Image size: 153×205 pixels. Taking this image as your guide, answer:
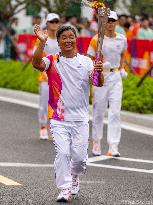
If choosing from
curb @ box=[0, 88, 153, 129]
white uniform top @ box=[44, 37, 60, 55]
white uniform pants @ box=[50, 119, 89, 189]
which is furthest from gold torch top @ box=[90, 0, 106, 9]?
curb @ box=[0, 88, 153, 129]

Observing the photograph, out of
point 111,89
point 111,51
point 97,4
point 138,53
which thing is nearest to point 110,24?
point 111,51

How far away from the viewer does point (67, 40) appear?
9078 mm


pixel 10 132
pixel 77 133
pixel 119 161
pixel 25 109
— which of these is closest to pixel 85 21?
pixel 25 109

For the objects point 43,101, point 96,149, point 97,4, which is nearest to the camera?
point 97,4

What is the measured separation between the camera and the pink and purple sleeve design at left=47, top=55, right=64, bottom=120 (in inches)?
364

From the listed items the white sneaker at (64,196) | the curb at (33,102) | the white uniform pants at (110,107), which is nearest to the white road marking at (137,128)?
the curb at (33,102)

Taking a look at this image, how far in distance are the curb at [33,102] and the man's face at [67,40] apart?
717 cm

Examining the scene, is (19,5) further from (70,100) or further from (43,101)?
(70,100)

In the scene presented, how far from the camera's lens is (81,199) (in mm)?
9195

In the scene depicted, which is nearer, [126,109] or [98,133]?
[98,133]

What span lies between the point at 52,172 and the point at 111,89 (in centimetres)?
223

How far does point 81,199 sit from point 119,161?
10.5 feet

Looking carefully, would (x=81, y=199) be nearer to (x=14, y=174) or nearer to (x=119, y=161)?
(x=14, y=174)

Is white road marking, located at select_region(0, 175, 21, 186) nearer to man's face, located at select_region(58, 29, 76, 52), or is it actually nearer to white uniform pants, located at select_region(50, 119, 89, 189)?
white uniform pants, located at select_region(50, 119, 89, 189)
